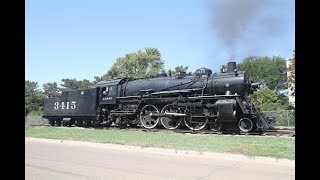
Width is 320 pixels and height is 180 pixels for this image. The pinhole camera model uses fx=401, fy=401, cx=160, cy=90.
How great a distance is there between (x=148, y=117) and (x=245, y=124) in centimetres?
558

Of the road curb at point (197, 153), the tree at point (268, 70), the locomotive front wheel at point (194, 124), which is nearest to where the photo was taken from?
the road curb at point (197, 153)

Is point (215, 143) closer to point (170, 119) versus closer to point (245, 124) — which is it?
point (245, 124)

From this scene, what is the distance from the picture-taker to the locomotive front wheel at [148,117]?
2186 centimetres

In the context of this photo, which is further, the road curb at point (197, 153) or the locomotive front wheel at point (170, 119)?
the locomotive front wheel at point (170, 119)

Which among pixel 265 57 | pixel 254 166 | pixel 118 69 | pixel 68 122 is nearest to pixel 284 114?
pixel 68 122

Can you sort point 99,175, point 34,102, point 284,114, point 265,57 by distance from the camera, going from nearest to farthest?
1. point 99,175
2. point 284,114
3. point 34,102
4. point 265,57

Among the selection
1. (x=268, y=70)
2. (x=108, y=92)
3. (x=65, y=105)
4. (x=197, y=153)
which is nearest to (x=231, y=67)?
(x=108, y=92)

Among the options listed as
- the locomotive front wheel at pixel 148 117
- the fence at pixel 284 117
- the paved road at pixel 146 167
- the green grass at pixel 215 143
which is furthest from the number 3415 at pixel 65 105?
the paved road at pixel 146 167

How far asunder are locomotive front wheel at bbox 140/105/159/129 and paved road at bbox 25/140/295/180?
8.70 m

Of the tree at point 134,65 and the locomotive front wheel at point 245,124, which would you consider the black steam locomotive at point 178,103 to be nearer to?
the locomotive front wheel at point 245,124

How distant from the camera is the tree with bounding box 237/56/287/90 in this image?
88.7 metres
